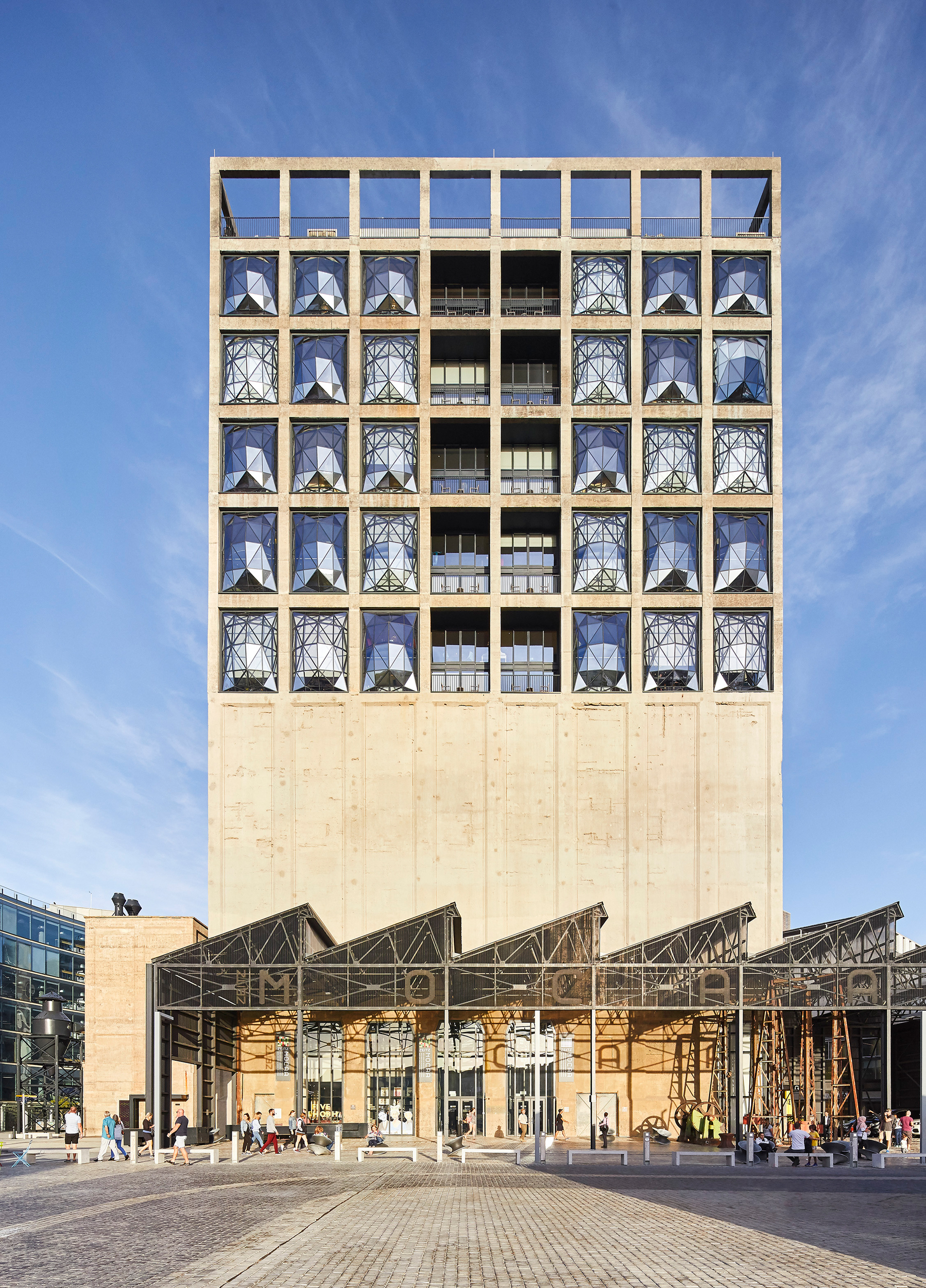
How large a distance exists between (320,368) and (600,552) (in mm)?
15916

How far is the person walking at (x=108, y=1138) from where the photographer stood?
113 feet

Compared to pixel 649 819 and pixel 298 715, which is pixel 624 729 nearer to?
pixel 649 819

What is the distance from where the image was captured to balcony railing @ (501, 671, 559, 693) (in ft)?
186

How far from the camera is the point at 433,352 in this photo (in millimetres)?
61281

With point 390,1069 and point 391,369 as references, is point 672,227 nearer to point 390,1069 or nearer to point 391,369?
point 391,369

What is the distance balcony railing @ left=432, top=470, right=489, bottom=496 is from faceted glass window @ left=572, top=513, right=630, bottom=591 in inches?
192

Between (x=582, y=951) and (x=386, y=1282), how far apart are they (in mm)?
31181

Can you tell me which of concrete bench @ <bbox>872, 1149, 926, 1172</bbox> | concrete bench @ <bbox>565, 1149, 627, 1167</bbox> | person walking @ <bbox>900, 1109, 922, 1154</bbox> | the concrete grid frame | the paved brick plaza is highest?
the concrete grid frame

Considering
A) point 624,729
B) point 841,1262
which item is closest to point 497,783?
point 624,729

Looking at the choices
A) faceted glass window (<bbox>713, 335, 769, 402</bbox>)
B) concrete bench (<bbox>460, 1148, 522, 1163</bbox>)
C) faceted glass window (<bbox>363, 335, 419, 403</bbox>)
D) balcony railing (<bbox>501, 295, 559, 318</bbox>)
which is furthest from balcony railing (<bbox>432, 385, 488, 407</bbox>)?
concrete bench (<bbox>460, 1148, 522, 1163</bbox>)

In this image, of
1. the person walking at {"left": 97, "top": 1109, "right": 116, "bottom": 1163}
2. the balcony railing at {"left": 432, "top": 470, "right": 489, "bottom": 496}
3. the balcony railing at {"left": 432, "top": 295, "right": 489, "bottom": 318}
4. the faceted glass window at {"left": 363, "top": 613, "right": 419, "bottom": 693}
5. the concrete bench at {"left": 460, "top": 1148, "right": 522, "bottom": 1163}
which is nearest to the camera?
the concrete bench at {"left": 460, "top": 1148, "right": 522, "bottom": 1163}

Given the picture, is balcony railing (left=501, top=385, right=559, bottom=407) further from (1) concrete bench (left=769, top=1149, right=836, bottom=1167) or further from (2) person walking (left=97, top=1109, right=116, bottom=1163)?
(2) person walking (left=97, top=1109, right=116, bottom=1163)

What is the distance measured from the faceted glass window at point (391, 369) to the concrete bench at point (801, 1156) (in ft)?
120

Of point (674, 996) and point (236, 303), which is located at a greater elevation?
point (236, 303)
